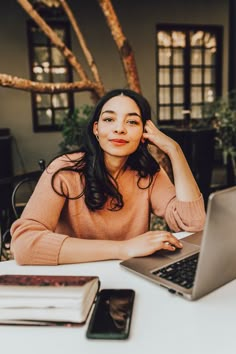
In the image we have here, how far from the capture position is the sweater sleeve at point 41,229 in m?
1.20

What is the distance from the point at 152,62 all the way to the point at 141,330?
6.26 metres

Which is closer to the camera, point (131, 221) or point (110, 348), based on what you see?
point (110, 348)

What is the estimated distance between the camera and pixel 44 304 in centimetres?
84

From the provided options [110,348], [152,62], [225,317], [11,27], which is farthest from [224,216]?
[152,62]

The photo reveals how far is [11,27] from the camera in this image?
19.1 feet

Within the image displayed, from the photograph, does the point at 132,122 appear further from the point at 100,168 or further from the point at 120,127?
the point at 100,168

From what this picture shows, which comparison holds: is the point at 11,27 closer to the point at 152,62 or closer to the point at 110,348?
the point at 152,62

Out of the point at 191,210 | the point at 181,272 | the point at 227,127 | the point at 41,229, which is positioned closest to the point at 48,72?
the point at 227,127

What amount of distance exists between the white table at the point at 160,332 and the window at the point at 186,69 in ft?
19.5

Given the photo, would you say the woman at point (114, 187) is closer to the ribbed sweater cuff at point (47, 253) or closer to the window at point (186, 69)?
the ribbed sweater cuff at point (47, 253)

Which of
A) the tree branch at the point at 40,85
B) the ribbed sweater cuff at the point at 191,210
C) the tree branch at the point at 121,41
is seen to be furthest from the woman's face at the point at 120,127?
the tree branch at the point at 121,41

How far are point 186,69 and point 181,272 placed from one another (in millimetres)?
6273

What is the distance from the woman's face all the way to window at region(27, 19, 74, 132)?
4687mm

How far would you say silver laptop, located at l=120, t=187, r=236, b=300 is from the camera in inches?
33.3
